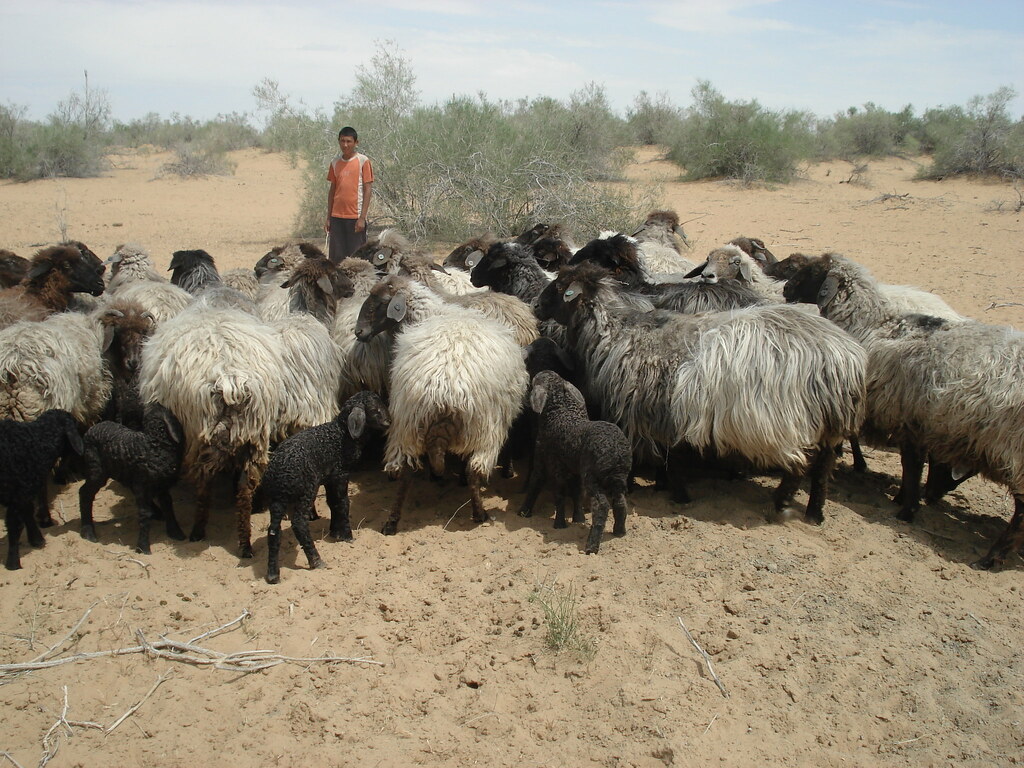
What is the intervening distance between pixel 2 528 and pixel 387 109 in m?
12.5

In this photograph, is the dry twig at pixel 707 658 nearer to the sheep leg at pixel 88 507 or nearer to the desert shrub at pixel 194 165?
the sheep leg at pixel 88 507

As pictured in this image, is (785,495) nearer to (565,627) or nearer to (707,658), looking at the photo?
(707,658)

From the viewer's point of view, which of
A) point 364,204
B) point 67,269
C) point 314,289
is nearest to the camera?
point 314,289

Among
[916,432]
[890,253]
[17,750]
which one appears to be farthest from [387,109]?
[17,750]

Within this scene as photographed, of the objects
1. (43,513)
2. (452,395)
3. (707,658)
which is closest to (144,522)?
(43,513)

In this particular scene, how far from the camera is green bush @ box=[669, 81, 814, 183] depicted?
2388 cm

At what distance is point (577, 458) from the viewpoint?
16.1 ft

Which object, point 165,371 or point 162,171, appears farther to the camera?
point 162,171

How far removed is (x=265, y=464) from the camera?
16.7 feet

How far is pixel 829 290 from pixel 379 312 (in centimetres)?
369

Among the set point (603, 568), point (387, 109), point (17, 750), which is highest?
point (387, 109)

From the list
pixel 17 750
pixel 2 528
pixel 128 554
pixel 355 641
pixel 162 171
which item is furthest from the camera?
pixel 162 171

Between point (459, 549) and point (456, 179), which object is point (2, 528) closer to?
point (459, 549)

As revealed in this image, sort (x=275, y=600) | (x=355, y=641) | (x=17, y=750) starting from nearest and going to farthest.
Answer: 1. (x=17, y=750)
2. (x=355, y=641)
3. (x=275, y=600)
